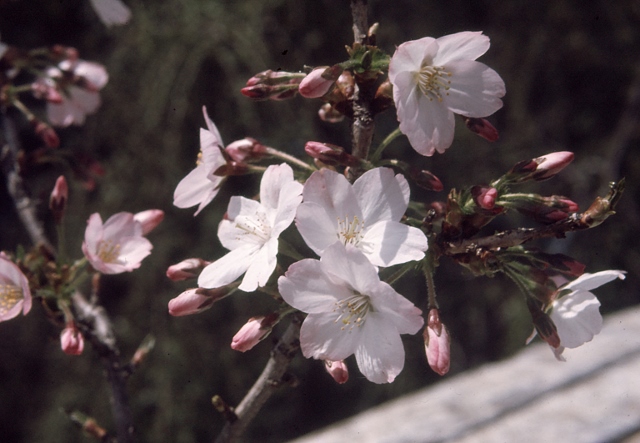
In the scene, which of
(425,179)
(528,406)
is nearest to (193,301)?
(425,179)

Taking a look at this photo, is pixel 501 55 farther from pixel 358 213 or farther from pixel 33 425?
pixel 33 425

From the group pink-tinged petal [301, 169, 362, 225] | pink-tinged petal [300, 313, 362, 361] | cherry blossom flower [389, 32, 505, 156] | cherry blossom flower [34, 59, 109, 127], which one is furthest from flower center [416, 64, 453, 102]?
cherry blossom flower [34, 59, 109, 127]

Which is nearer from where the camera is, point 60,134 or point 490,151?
point 60,134

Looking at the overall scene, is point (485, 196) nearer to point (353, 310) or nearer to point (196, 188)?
point (353, 310)

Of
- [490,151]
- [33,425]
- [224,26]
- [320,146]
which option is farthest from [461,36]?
[33,425]

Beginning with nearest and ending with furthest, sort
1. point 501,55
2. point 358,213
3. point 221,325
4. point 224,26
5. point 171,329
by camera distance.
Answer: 1. point 358,213
2. point 224,26
3. point 171,329
4. point 221,325
5. point 501,55

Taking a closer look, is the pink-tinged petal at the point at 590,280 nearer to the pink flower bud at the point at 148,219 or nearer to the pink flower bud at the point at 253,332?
the pink flower bud at the point at 253,332
